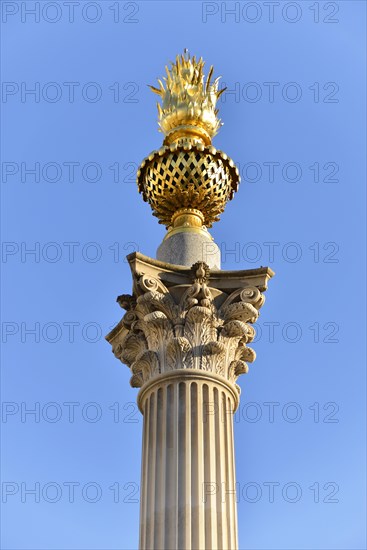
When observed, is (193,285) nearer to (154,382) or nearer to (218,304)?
(218,304)

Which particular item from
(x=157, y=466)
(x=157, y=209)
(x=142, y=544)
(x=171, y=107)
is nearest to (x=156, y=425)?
(x=157, y=466)

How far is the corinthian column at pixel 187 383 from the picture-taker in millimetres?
18641

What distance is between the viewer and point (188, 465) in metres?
19.1

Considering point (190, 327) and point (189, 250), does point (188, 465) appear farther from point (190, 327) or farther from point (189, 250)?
point (189, 250)

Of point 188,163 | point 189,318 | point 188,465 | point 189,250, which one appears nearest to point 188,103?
point 188,163

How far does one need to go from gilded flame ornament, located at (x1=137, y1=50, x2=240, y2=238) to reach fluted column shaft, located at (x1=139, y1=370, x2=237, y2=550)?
445cm

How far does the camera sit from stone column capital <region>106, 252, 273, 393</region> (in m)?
20.7

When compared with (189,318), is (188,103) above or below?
above

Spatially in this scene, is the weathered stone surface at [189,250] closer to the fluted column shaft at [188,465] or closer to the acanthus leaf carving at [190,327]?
the acanthus leaf carving at [190,327]

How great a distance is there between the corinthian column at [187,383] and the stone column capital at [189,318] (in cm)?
2

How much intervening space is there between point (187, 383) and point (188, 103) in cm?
741

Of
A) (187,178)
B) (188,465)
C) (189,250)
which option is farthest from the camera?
(187,178)

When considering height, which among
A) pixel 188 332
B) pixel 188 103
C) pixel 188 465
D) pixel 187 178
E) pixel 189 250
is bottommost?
pixel 188 465

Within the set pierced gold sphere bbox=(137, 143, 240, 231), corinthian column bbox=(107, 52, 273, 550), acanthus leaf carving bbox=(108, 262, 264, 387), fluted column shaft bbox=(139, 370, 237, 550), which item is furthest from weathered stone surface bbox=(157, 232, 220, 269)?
fluted column shaft bbox=(139, 370, 237, 550)
